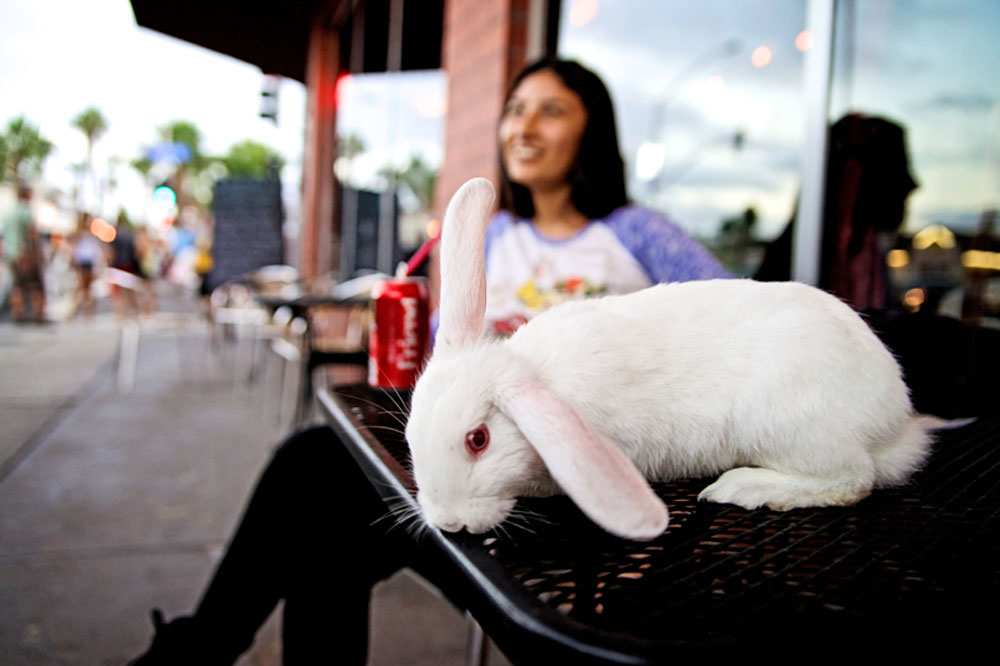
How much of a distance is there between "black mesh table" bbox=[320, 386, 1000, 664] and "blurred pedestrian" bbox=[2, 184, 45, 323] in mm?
3977

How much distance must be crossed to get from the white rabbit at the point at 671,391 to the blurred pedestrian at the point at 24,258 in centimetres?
385

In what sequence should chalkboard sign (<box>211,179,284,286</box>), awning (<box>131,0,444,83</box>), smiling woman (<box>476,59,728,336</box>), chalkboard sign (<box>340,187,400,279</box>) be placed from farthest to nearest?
chalkboard sign (<box>340,187,400,279</box>) → awning (<box>131,0,444,83</box>) → chalkboard sign (<box>211,179,284,286</box>) → smiling woman (<box>476,59,728,336</box>)

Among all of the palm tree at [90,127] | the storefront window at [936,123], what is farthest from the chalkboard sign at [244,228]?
the storefront window at [936,123]

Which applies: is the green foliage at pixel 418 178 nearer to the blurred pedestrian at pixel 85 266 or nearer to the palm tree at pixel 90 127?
the palm tree at pixel 90 127

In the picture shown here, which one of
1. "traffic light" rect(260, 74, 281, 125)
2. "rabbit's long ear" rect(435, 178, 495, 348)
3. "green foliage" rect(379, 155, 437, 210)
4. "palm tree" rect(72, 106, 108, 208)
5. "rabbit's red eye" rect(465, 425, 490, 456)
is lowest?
"rabbit's red eye" rect(465, 425, 490, 456)

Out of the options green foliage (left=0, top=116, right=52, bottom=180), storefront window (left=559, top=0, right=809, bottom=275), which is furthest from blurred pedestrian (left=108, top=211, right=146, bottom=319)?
storefront window (left=559, top=0, right=809, bottom=275)

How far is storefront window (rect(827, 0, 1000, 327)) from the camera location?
2.17m

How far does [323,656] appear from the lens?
125 centimetres

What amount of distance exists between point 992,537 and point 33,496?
11.3 ft

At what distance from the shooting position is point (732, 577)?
0.51 m

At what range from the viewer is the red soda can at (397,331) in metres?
1.23

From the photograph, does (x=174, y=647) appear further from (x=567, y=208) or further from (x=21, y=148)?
(x=21, y=148)

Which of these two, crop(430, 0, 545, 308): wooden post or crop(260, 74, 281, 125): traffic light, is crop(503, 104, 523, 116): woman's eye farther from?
crop(260, 74, 281, 125): traffic light

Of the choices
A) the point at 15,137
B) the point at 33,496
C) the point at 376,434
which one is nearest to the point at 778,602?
the point at 376,434
